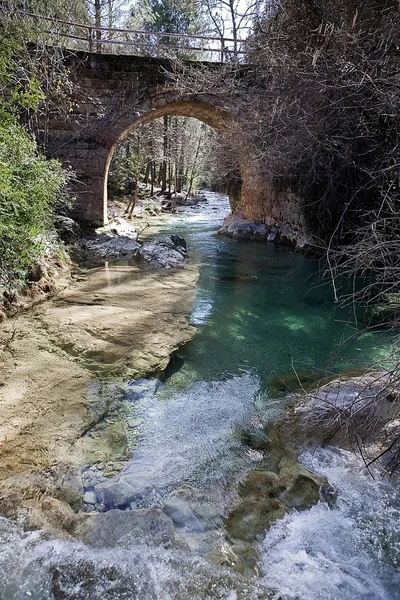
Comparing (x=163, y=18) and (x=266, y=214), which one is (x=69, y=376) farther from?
(x=163, y=18)

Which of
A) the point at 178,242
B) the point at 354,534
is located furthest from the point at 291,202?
the point at 354,534

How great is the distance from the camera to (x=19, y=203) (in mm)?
4570

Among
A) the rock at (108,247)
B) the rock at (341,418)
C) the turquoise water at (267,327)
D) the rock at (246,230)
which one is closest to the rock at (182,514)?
the rock at (341,418)

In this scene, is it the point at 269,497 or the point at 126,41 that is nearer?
the point at 269,497

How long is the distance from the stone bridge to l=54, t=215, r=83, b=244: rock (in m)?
1.40

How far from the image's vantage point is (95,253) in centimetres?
847

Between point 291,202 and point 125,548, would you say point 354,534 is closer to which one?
point 125,548

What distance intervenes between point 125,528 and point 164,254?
6.58 meters

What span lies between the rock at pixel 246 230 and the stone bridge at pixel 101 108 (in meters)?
3.02

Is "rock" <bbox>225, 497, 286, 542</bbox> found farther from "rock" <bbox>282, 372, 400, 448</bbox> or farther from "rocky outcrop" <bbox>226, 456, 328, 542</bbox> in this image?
"rock" <bbox>282, 372, 400, 448</bbox>

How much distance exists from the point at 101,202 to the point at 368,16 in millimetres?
7263

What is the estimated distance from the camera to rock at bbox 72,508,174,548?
204 cm

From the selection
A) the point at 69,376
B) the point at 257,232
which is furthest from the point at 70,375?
the point at 257,232

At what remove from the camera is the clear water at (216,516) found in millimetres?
1850
